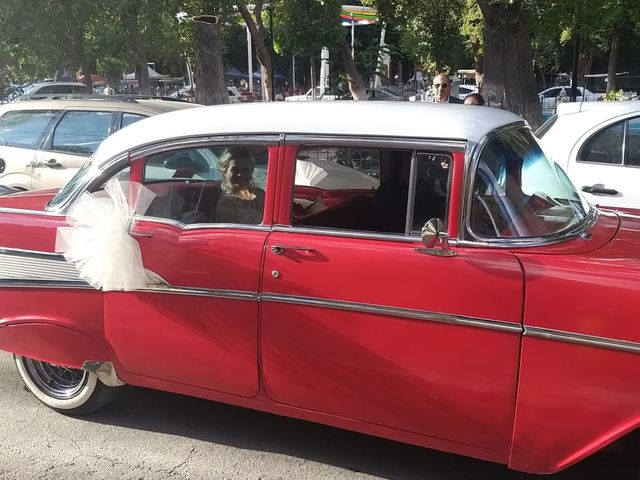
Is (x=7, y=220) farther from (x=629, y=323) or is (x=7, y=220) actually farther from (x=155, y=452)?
(x=629, y=323)

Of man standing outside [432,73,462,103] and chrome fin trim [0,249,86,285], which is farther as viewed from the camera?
man standing outside [432,73,462,103]

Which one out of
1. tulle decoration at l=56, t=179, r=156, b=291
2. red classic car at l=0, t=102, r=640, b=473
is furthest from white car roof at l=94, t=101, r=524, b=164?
tulle decoration at l=56, t=179, r=156, b=291

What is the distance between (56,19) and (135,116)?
27.6 ft

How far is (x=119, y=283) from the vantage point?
10.1 feet

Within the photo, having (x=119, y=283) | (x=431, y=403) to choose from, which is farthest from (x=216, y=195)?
(x=431, y=403)

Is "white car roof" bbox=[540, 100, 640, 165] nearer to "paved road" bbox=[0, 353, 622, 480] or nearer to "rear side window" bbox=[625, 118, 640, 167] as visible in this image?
"rear side window" bbox=[625, 118, 640, 167]

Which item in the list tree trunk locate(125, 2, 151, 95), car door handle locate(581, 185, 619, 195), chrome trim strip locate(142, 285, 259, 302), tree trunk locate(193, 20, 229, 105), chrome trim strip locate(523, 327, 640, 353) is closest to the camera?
chrome trim strip locate(523, 327, 640, 353)

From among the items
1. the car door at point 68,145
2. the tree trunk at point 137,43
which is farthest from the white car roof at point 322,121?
the tree trunk at point 137,43

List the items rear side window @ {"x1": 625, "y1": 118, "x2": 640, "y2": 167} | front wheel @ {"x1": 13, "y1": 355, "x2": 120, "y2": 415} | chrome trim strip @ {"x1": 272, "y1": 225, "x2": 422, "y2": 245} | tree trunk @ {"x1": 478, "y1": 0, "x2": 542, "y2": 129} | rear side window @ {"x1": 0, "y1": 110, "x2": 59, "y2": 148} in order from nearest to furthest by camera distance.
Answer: chrome trim strip @ {"x1": 272, "y1": 225, "x2": 422, "y2": 245}, front wheel @ {"x1": 13, "y1": 355, "x2": 120, "y2": 415}, rear side window @ {"x1": 625, "y1": 118, "x2": 640, "y2": 167}, rear side window @ {"x1": 0, "y1": 110, "x2": 59, "y2": 148}, tree trunk @ {"x1": 478, "y1": 0, "x2": 542, "y2": 129}

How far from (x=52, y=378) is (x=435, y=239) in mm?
2548

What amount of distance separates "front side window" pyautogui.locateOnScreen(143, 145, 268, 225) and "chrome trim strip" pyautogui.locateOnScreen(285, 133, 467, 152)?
216 mm

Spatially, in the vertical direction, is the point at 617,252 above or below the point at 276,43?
below

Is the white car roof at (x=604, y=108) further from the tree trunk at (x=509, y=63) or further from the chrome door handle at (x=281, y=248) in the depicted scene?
the tree trunk at (x=509, y=63)

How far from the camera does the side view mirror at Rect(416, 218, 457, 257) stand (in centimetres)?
250
